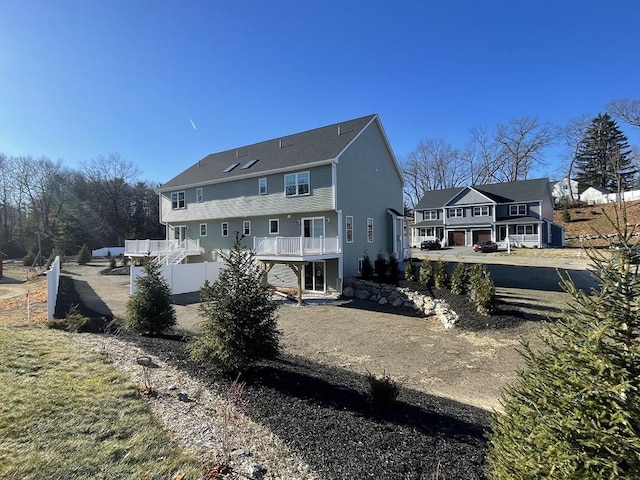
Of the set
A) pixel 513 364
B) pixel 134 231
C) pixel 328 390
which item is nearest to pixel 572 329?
pixel 328 390

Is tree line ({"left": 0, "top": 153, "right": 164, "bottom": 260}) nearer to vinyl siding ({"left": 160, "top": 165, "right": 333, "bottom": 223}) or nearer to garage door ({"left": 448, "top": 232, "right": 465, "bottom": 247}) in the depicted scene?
vinyl siding ({"left": 160, "top": 165, "right": 333, "bottom": 223})

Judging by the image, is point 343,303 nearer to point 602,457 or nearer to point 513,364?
point 513,364

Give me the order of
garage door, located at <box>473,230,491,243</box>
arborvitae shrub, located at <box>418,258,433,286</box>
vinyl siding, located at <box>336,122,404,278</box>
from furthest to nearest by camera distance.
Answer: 1. garage door, located at <box>473,230,491,243</box>
2. vinyl siding, located at <box>336,122,404,278</box>
3. arborvitae shrub, located at <box>418,258,433,286</box>

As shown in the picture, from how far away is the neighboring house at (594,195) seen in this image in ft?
170

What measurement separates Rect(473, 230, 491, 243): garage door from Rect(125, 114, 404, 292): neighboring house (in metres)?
21.5

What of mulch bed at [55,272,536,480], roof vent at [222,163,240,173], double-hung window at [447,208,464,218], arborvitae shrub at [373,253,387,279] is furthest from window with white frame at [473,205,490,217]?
mulch bed at [55,272,536,480]

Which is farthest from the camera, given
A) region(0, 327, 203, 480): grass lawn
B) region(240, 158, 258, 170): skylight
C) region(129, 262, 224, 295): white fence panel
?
→ region(240, 158, 258, 170): skylight

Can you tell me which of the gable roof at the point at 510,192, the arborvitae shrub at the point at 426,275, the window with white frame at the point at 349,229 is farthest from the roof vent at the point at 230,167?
the gable roof at the point at 510,192

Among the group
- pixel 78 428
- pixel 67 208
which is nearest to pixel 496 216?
pixel 78 428

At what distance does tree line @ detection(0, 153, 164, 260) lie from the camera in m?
42.9

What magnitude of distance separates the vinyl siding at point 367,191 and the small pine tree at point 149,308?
10.4 meters

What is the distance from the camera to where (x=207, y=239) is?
2317 centimetres

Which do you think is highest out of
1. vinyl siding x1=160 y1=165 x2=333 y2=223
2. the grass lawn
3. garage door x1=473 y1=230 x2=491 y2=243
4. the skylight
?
the skylight

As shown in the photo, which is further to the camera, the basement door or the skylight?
the skylight
